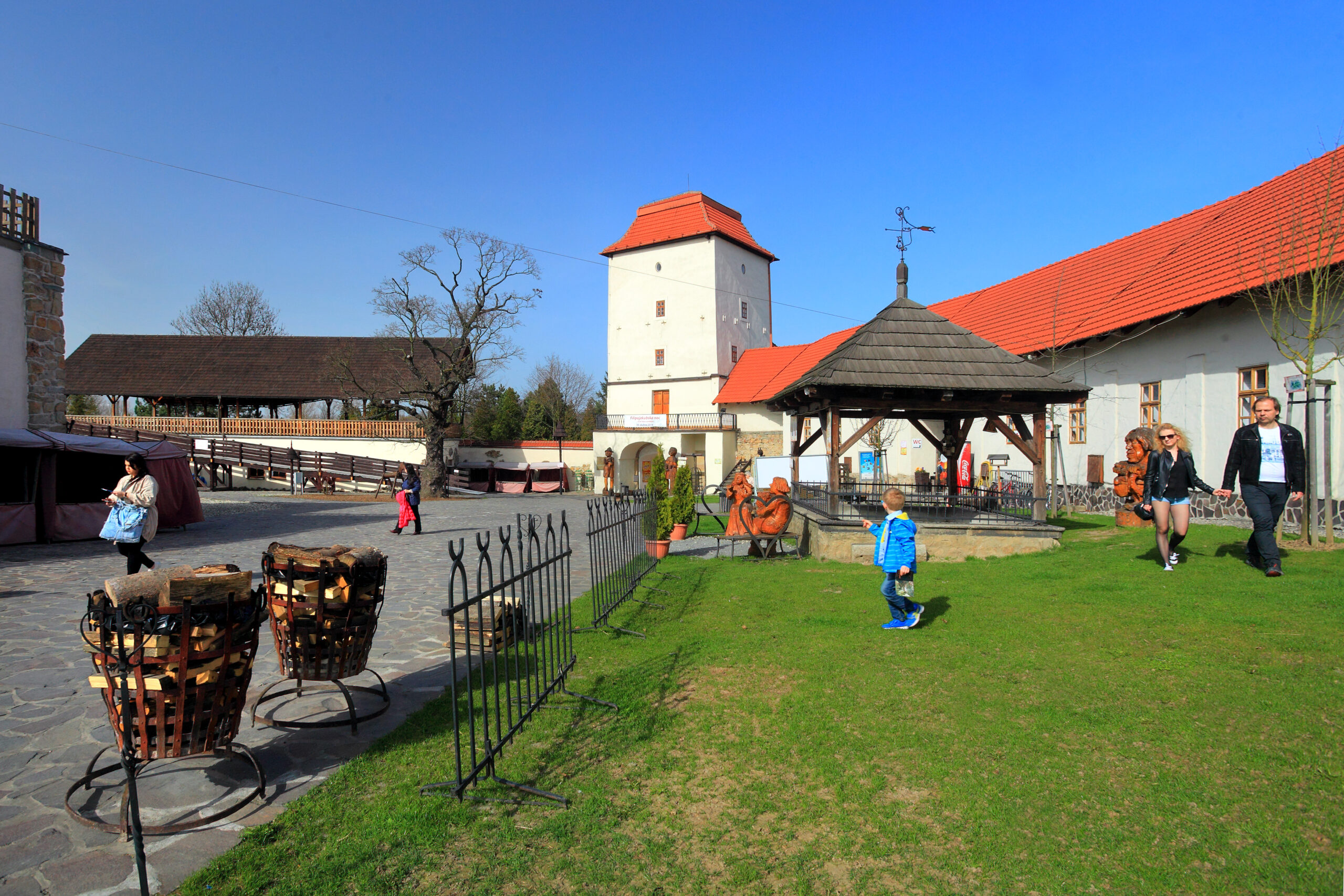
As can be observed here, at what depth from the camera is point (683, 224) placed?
3919 centimetres

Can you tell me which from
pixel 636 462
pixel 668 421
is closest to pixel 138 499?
pixel 668 421

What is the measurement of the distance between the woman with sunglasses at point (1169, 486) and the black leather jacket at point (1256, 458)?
343 millimetres

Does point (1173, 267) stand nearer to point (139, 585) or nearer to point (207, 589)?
point (207, 589)

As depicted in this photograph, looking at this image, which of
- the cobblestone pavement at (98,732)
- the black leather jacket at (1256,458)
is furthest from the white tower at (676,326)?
the black leather jacket at (1256,458)

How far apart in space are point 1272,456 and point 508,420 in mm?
44753

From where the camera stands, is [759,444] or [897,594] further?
[759,444]

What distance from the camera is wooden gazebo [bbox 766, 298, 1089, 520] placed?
10.5m

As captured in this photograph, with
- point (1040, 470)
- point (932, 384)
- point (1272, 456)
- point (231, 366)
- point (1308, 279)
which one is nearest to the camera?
point (1272, 456)

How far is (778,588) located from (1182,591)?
4.19 meters

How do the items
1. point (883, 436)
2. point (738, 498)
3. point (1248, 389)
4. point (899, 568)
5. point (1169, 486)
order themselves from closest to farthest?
point (899, 568)
point (1169, 486)
point (738, 498)
point (1248, 389)
point (883, 436)

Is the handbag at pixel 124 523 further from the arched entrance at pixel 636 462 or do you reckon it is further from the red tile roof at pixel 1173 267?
the arched entrance at pixel 636 462

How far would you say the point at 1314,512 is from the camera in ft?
29.6

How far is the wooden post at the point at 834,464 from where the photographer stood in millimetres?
10805

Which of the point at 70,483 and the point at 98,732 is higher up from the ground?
the point at 70,483
